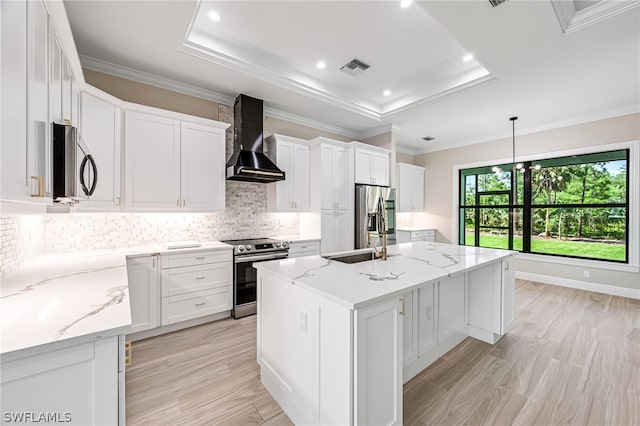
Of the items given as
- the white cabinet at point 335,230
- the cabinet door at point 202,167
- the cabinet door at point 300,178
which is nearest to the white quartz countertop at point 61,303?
the cabinet door at point 202,167

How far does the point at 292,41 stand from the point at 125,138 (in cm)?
203

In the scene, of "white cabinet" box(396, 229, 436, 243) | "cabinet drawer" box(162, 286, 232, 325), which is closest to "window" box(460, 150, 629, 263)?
"white cabinet" box(396, 229, 436, 243)

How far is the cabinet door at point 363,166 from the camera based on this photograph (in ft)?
15.0

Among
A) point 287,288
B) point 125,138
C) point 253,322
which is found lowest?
point 253,322

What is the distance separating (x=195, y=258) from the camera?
303 cm

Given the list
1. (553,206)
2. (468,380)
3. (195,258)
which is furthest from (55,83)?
(553,206)

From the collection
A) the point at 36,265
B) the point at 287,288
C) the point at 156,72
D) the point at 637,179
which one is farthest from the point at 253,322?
the point at 637,179

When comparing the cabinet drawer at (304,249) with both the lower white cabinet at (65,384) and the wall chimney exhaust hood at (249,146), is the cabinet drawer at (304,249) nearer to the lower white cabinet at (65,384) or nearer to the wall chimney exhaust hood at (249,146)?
the wall chimney exhaust hood at (249,146)

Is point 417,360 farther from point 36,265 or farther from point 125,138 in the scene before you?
point 125,138

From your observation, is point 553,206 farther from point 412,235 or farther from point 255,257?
point 255,257

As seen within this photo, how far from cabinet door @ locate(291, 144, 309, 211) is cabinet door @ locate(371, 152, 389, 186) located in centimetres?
127

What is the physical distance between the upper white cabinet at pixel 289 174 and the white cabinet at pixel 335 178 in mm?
291

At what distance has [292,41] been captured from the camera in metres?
2.84

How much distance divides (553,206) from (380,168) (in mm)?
3248
